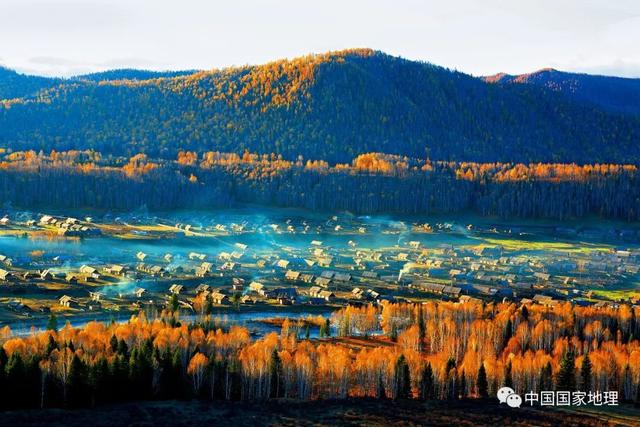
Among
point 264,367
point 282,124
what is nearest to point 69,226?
point 264,367

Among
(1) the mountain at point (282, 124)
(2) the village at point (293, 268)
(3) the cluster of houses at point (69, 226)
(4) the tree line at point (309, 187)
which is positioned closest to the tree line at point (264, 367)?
(2) the village at point (293, 268)

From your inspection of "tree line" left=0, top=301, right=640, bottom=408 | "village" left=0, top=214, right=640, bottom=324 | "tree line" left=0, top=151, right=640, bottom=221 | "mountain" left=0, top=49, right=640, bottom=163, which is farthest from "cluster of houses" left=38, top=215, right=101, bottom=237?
"mountain" left=0, top=49, right=640, bottom=163

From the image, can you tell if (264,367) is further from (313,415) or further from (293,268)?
(293,268)

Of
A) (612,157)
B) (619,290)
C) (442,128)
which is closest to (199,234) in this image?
(619,290)

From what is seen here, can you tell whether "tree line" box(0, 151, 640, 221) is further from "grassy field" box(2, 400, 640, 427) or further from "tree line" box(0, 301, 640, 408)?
"grassy field" box(2, 400, 640, 427)

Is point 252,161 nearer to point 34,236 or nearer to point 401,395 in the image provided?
point 34,236

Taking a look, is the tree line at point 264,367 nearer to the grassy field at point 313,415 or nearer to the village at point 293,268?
the grassy field at point 313,415

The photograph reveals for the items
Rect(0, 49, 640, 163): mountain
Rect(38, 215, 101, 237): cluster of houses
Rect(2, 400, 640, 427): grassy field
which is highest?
Rect(0, 49, 640, 163): mountain
